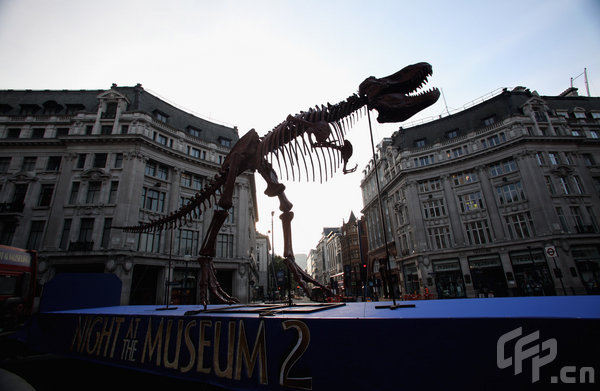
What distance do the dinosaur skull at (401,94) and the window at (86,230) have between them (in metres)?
26.0

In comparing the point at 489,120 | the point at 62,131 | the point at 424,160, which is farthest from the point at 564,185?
the point at 62,131

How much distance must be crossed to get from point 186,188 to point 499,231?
34777 millimetres

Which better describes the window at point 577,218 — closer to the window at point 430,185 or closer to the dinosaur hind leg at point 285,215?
the window at point 430,185

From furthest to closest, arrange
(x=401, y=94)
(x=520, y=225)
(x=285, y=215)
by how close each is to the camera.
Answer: (x=520, y=225), (x=285, y=215), (x=401, y=94)

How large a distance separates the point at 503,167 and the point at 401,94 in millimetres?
33145

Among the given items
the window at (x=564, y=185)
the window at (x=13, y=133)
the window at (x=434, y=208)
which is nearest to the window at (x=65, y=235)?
the window at (x=13, y=133)

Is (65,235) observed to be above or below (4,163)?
below

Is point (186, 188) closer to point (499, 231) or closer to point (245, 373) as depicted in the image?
point (245, 373)

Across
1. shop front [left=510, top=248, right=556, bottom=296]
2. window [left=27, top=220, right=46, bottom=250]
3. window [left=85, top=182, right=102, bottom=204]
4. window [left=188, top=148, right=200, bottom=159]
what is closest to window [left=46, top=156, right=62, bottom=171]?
window [left=85, top=182, right=102, bottom=204]

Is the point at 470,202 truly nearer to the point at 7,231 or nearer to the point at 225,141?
the point at 225,141

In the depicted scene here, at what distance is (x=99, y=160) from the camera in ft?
79.0

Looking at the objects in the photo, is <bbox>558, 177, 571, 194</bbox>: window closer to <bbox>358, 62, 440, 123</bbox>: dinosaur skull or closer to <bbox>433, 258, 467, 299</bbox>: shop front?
<bbox>433, 258, 467, 299</bbox>: shop front

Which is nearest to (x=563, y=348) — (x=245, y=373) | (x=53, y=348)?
(x=245, y=373)

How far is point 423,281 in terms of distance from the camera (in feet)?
98.1
